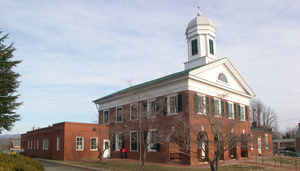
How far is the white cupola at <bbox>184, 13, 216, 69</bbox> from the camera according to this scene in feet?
93.1

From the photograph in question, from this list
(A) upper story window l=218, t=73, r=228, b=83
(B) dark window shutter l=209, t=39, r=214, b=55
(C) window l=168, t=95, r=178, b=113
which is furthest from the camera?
(B) dark window shutter l=209, t=39, r=214, b=55

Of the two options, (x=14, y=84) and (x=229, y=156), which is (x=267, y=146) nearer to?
(x=229, y=156)

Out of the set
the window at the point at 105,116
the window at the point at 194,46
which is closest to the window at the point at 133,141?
the window at the point at 105,116

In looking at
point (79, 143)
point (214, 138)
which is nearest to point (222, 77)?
point (214, 138)

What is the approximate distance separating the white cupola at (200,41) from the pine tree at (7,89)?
53.9 ft

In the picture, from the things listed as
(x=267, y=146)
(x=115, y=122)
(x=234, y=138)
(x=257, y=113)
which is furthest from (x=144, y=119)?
(x=257, y=113)

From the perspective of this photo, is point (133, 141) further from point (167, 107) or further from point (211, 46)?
point (211, 46)

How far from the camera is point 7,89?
21.7 meters

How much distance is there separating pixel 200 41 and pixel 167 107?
8684 mm

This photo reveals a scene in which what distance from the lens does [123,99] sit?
29375mm

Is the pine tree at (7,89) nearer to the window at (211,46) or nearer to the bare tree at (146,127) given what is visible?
the bare tree at (146,127)

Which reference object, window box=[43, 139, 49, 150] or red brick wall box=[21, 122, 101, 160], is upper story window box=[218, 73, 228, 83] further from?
window box=[43, 139, 49, 150]

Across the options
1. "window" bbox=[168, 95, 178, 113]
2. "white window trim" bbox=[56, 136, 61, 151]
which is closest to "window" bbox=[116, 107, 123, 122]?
"white window trim" bbox=[56, 136, 61, 151]

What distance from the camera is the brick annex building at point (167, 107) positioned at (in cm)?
→ 2316
